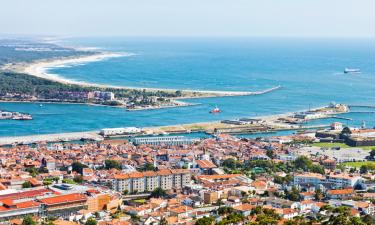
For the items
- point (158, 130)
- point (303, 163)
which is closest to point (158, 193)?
point (303, 163)

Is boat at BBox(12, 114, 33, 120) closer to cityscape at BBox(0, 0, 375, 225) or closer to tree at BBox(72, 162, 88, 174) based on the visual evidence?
cityscape at BBox(0, 0, 375, 225)

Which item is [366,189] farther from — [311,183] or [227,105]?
[227,105]

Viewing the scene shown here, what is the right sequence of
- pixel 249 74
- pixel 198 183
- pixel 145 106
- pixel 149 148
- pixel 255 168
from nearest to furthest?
pixel 198 183 < pixel 255 168 < pixel 149 148 < pixel 145 106 < pixel 249 74

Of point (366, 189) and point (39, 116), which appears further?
point (39, 116)

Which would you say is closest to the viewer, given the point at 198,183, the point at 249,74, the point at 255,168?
the point at 198,183

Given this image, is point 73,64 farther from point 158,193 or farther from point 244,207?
point 244,207

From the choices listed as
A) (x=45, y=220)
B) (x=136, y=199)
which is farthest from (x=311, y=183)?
(x=45, y=220)

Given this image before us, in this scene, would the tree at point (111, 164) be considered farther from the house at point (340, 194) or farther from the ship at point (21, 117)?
the ship at point (21, 117)

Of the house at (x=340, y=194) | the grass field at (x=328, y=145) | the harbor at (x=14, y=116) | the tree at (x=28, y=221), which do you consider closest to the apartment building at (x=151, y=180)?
the house at (x=340, y=194)
